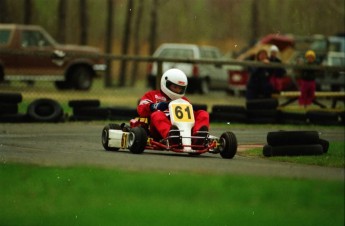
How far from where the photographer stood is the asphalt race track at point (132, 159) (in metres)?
9.64

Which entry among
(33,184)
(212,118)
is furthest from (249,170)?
(212,118)

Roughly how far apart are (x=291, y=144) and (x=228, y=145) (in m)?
0.93

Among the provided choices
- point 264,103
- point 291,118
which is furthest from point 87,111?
point 291,118

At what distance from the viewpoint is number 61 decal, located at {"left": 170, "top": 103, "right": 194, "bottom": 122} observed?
10961 mm

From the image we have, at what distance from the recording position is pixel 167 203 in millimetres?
10445

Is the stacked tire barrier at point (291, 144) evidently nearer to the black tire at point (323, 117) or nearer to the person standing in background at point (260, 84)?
the black tire at point (323, 117)

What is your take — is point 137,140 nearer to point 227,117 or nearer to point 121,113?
point 121,113

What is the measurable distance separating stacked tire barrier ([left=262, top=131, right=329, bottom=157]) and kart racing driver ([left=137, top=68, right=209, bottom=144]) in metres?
1.13

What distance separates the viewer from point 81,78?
83.3ft

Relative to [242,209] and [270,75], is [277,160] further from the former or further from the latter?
[270,75]

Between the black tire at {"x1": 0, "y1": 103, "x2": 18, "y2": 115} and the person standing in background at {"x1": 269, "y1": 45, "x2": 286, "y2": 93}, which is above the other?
the person standing in background at {"x1": 269, "y1": 45, "x2": 286, "y2": 93}

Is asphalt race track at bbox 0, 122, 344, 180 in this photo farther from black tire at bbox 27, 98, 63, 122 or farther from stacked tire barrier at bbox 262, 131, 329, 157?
black tire at bbox 27, 98, 63, 122

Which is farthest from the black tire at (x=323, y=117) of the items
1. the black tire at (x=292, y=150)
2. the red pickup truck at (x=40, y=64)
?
the red pickup truck at (x=40, y=64)

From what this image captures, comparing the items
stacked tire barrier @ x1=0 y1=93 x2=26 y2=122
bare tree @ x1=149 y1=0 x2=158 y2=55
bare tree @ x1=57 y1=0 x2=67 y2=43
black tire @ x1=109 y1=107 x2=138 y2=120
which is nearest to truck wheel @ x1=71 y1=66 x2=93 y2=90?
bare tree @ x1=57 y1=0 x2=67 y2=43
